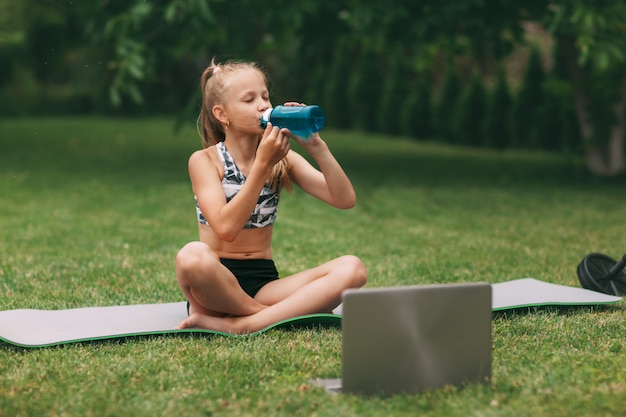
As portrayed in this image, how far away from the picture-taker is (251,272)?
3740mm

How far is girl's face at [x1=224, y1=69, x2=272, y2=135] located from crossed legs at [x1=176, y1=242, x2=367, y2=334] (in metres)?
0.53

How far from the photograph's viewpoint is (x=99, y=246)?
6.01 metres

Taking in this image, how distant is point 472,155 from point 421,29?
19.9ft

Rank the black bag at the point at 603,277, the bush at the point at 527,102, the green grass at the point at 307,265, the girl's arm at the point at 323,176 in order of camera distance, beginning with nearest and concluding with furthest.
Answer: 1. the green grass at the point at 307,265
2. the girl's arm at the point at 323,176
3. the black bag at the point at 603,277
4. the bush at the point at 527,102

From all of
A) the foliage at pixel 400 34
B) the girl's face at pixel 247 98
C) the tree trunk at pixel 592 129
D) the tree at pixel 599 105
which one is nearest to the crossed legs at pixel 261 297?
the girl's face at pixel 247 98

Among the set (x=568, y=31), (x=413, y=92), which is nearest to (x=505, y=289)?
(x=568, y=31)

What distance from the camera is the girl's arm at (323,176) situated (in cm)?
333

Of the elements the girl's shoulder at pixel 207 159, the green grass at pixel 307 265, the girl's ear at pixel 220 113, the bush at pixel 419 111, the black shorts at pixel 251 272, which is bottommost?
the bush at pixel 419 111

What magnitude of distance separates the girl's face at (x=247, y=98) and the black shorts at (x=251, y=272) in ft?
1.90

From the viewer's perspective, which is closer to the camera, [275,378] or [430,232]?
[275,378]

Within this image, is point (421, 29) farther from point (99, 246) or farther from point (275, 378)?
point (275, 378)

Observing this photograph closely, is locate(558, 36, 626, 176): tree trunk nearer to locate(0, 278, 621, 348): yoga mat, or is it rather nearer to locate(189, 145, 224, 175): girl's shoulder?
locate(0, 278, 621, 348): yoga mat

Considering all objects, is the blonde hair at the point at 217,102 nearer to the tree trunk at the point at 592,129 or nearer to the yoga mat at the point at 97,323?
the yoga mat at the point at 97,323

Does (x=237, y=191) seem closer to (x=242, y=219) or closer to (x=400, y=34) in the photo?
(x=242, y=219)
